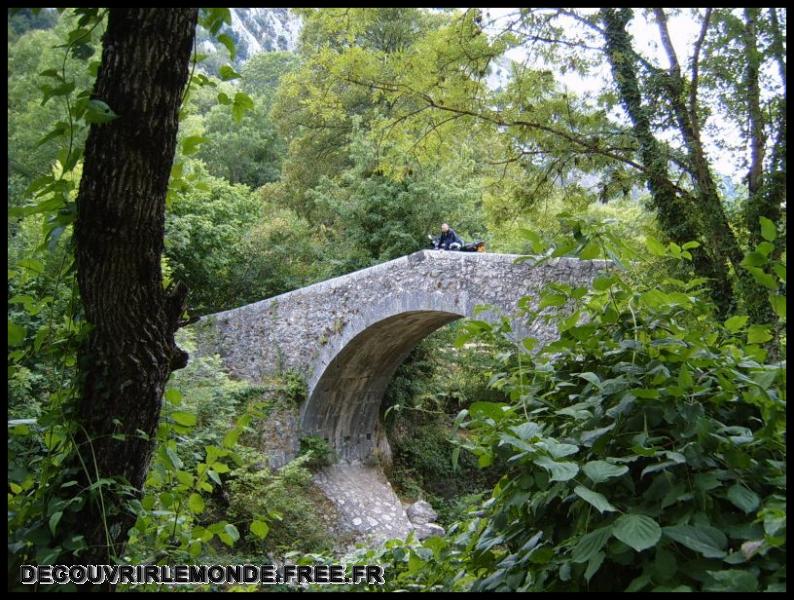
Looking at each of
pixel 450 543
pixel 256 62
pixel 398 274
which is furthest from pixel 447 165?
pixel 256 62

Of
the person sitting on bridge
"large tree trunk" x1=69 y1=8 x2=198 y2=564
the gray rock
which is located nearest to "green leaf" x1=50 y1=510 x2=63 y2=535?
"large tree trunk" x1=69 y1=8 x2=198 y2=564

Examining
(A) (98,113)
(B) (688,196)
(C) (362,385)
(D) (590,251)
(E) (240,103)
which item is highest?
(B) (688,196)

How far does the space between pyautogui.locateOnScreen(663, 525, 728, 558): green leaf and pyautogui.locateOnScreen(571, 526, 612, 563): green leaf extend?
0.11 metres

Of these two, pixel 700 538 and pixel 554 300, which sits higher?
pixel 554 300

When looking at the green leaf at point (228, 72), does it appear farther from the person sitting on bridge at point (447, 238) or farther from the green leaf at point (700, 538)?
the person sitting on bridge at point (447, 238)

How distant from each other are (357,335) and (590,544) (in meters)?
8.06

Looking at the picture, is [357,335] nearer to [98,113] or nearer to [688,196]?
[688,196]

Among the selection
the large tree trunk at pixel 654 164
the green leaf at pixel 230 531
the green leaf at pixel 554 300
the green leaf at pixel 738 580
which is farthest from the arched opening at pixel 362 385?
the green leaf at pixel 738 580

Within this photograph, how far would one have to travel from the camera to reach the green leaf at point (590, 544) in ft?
4.08

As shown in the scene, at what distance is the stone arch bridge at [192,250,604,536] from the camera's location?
26.6 feet

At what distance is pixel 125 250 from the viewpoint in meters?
1.61

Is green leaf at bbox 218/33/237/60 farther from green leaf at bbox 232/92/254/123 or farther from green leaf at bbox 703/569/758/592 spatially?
green leaf at bbox 703/569/758/592

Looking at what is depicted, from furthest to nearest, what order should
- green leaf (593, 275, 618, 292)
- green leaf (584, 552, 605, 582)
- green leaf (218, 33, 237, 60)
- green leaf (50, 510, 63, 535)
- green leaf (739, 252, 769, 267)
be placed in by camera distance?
green leaf (593, 275, 618, 292), green leaf (218, 33, 237, 60), green leaf (50, 510, 63, 535), green leaf (739, 252, 769, 267), green leaf (584, 552, 605, 582)

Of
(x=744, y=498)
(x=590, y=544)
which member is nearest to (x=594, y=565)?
(x=590, y=544)
